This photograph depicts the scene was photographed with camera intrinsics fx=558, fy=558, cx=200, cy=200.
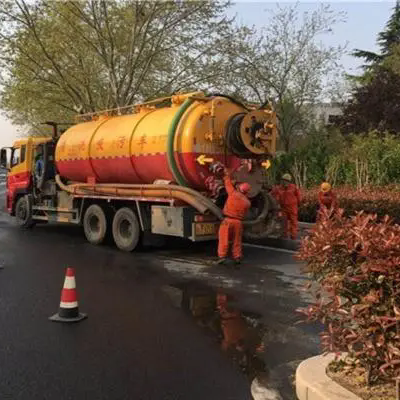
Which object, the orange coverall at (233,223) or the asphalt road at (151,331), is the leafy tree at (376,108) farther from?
the asphalt road at (151,331)

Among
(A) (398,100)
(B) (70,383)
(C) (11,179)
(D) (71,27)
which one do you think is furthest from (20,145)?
(A) (398,100)

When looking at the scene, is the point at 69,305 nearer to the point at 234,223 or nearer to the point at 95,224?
the point at 234,223

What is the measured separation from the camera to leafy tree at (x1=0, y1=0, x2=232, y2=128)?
2016cm

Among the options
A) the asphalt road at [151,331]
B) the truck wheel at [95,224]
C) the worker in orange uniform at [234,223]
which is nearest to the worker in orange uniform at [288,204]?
the asphalt road at [151,331]

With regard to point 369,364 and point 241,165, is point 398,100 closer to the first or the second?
point 241,165

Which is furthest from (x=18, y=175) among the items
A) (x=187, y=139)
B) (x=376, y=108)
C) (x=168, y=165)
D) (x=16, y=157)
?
(x=376, y=108)

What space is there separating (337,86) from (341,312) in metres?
27.2

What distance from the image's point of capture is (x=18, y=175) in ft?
53.8

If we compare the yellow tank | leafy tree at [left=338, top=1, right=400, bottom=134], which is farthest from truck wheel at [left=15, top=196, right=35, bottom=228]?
leafy tree at [left=338, top=1, right=400, bottom=134]

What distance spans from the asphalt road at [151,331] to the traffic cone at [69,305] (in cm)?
14

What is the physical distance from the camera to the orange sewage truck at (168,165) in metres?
10.4

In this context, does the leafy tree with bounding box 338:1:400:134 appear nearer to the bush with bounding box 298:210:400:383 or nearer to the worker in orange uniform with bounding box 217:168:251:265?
the worker in orange uniform with bounding box 217:168:251:265

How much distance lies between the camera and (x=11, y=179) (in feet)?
55.2

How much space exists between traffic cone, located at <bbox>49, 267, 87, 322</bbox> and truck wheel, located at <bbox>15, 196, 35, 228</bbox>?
32.2 feet
